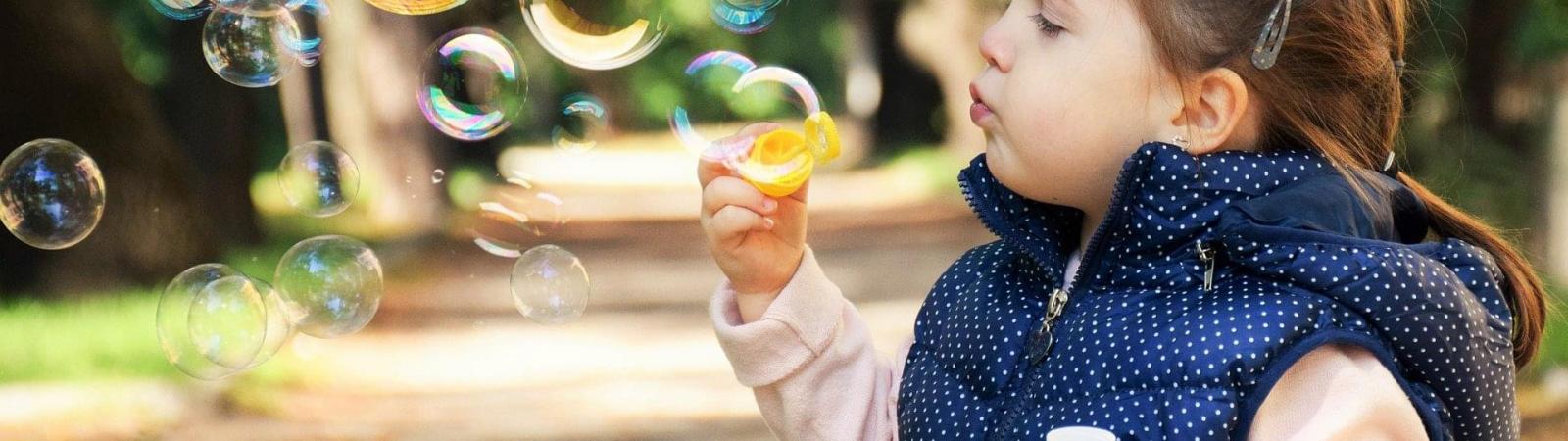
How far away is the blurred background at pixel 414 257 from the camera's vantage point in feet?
17.7

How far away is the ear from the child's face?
0.01 metres

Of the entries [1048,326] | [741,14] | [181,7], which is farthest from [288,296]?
[1048,326]

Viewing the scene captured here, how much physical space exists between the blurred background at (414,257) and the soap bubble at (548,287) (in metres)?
0.14

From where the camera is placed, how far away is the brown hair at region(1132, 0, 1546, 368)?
159cm

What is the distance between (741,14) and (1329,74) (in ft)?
3.32

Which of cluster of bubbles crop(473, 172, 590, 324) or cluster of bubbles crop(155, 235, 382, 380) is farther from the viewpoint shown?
cluster of bubbles crop(155, 235, 382, 380)

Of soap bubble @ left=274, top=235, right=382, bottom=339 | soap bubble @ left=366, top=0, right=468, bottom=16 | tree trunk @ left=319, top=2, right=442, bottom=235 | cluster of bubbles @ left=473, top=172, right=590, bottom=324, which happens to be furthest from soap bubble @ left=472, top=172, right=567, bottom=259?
tree trunk @ left=319, top=2, right=442, bottom=235

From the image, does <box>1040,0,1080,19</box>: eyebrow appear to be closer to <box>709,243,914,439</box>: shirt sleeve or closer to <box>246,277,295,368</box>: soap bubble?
<box>709,243,914,439</box>: shirt sleeve

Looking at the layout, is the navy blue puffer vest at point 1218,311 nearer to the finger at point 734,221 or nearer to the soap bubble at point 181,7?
the finger at point 734,221

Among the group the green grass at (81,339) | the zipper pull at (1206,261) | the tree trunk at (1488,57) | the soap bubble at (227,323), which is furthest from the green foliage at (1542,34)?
the green grass at (81,339)

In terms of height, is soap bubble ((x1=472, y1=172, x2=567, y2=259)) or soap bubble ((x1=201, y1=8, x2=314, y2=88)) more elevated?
soap bubble ((x1=201, y1=8, x2=314, y2=88))

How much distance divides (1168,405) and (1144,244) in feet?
0.61

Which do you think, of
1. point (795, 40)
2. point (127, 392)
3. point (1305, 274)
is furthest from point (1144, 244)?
point (795, 40)

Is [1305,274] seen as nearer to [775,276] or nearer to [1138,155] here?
[1138,155]
